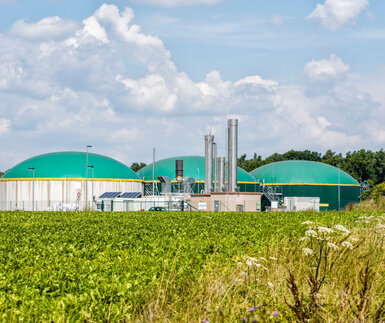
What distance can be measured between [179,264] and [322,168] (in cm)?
8119

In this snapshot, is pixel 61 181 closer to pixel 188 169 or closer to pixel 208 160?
pixel 188 169

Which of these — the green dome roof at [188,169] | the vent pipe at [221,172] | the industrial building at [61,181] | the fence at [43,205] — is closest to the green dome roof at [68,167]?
the industrial building at [61,181]

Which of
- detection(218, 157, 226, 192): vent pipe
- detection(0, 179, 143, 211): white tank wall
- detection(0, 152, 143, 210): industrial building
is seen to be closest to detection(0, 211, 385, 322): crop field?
detection(218, 157, 226, 192): vent pipe

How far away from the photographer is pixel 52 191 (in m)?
71.6

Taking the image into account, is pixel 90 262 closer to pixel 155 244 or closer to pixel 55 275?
pixel 55 275

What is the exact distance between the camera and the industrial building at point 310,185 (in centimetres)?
8206

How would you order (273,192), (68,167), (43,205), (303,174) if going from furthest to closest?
(273,192)
(303,174)
(68,167)
(43,205)

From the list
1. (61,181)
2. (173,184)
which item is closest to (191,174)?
(173,184)

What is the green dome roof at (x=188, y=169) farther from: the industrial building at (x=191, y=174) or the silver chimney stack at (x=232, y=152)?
the silver chimney stack at (x=232, y=152)

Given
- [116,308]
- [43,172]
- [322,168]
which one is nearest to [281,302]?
[116,308]

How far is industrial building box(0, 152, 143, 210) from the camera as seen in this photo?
2805 inches

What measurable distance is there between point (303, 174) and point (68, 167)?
37371mm

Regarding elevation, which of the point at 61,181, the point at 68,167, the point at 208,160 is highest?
the point at 208,160

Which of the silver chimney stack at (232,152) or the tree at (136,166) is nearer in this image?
the silver chimney stack at (232,152)
